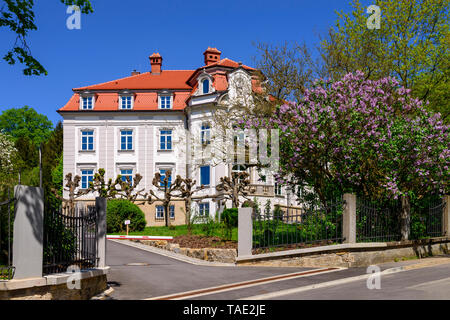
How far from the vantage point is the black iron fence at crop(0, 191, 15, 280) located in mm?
8844

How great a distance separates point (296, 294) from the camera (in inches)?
438

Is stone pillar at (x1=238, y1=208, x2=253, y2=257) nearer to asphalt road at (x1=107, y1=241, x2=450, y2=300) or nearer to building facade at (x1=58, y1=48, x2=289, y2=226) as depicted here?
asphalt road at (x1=107, y1=241, x2=450, y2=300)

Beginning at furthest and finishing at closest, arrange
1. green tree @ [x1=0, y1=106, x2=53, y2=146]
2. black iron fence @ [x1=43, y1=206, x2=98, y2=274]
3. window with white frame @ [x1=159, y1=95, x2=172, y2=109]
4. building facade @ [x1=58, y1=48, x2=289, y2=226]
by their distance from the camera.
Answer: green tree @ [x1=0, y1=106, x2=53, y2=146], window with white frame @ [x1=159, y1=95, x2=172, y2=109], building facade @ [x1=58, y1=48, x2=289, y2=226], black iron fence @ [x1=43, y1=206, x2=98, y2=274]

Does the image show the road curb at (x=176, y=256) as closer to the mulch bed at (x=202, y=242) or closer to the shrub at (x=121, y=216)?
the mulch bed at (x=202, y=242)

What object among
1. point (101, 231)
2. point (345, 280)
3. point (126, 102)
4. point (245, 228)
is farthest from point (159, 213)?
point (345, 280)

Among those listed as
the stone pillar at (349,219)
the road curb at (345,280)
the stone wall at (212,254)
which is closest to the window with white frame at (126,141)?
the stone wall at (212,254)

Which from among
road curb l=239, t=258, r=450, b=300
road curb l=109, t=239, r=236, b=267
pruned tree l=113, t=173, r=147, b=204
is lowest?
road curb l=109, t=239, r=236, b=267

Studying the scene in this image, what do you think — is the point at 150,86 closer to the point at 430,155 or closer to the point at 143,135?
the point at 143,135

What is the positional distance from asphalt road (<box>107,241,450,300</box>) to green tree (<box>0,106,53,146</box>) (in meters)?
60.8

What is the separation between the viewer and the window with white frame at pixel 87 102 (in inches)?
1937

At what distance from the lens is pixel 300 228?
56.1 ft

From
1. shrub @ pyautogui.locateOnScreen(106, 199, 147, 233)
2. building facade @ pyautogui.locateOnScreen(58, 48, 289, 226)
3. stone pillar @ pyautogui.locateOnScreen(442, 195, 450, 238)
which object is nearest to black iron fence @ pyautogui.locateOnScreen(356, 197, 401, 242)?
stone pillar @ pyautogui.locateOnScreen(442, 195, 450, 238)
